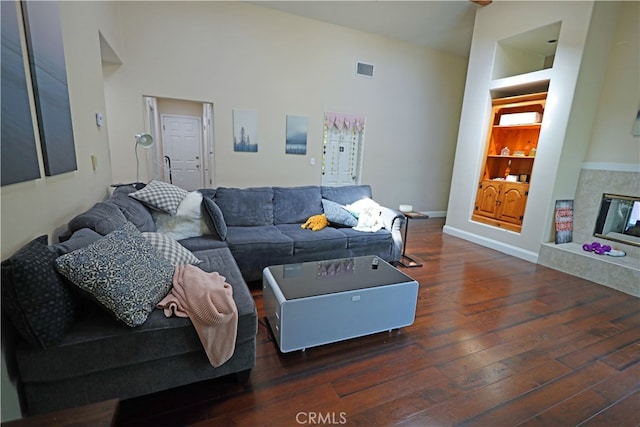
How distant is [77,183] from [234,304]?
5.20 feet

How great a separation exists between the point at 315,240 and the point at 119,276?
1805 mm

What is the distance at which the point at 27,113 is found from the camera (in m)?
1.34

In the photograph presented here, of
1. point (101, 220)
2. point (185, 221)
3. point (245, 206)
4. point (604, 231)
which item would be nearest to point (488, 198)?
point (604, 231)

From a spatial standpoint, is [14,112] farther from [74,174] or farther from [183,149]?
[183,149]

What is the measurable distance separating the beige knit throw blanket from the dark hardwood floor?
0.32 metres

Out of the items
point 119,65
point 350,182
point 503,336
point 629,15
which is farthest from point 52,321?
point 629,15

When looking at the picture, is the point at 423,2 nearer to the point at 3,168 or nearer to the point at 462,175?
the point at 462,175

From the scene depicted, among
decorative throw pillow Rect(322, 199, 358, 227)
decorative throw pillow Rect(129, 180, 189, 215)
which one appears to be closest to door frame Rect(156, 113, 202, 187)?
decorative throw pillow Rect(129, 180, 189, 215)

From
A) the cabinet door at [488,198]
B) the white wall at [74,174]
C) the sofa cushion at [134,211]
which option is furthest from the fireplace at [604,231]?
the white wall at [74,174]

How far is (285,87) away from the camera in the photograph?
457 centimetres

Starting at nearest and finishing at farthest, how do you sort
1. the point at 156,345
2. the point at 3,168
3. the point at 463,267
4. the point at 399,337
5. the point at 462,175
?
the point at 3,168, the point at 156,345, the point at 399,337, the point at 463,267, the point at 462,175

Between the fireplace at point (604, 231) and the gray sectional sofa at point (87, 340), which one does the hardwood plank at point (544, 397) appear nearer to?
the gray sectional sofa at point (87, 340)

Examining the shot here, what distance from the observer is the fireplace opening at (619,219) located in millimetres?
3170

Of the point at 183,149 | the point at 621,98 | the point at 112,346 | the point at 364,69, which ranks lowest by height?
the point at 112,346
